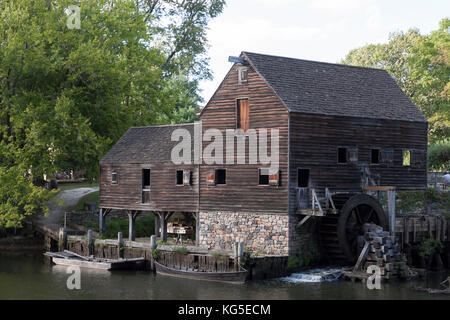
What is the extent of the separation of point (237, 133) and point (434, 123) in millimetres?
28289

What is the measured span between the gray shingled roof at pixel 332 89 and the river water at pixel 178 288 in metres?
7.71

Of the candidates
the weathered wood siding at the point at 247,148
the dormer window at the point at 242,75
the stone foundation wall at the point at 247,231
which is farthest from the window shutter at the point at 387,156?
the dormer window at the point at 242,75

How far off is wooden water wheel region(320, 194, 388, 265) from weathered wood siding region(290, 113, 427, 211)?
3.44ft

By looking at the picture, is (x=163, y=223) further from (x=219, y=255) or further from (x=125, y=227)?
(x=219, y=255)

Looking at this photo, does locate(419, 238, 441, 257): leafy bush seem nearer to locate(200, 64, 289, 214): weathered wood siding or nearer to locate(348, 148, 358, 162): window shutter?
locate(348, 148, 358, 162): window shutter

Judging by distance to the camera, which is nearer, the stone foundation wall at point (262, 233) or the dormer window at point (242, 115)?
the stone foundation wall at point (262, 233)

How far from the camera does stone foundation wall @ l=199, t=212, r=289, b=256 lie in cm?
3212

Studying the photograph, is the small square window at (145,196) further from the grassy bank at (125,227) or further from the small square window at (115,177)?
the grassy bank at (125,227)

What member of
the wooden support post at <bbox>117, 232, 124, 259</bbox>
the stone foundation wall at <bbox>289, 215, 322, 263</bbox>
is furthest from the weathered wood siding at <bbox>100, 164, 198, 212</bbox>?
the stone foundation wall at <bbox>289, 215, 322, 263</bbox>

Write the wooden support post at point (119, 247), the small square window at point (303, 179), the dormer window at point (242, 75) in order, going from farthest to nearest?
1. the wooden support post at point (119, 247)
2. the dormer window at point (242, 75)
3. the small square window at point (303, 179)

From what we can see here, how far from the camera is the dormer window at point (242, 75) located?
111ft

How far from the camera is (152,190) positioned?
122 ft

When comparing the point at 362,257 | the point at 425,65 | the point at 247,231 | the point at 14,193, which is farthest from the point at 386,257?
the point at 425,65

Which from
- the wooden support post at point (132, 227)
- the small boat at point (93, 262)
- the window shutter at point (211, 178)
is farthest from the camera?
the wooden support post at point (132, 227)
